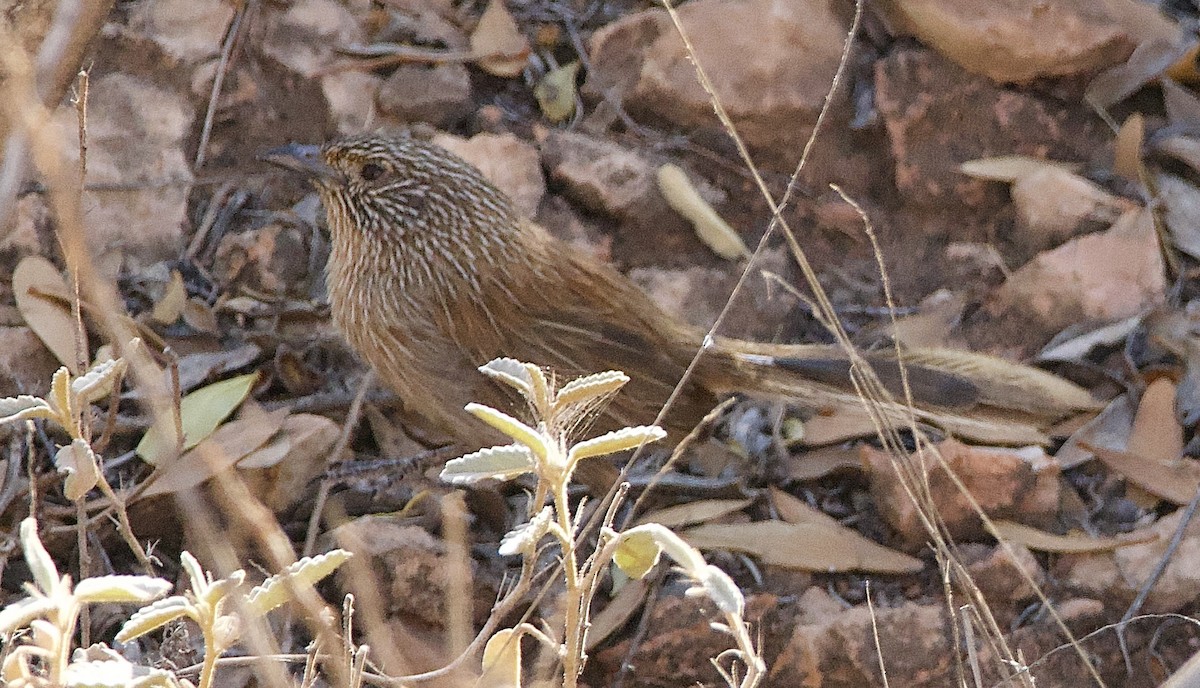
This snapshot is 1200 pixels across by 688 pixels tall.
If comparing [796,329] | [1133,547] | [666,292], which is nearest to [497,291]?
[666,292]

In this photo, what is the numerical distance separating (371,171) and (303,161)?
0.73ft

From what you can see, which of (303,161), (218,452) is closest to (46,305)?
(218,452)

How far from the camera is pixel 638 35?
544 centimetres

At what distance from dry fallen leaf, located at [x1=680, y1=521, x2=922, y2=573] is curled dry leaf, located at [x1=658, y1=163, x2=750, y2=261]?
1.18m

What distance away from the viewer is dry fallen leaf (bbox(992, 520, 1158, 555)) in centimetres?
421

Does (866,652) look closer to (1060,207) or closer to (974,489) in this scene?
(974,489)

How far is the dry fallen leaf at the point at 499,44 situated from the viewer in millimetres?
5461

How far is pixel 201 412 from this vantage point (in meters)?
4.41

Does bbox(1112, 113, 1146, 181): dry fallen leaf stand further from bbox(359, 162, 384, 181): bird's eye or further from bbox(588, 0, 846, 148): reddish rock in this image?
bbox(359, 162, 384, 181): bird's eye

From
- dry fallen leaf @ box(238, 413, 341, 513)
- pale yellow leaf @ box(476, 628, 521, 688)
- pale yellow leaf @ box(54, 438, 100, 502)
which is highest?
pale yellow leaf @ box(54, 438, 100, 502)

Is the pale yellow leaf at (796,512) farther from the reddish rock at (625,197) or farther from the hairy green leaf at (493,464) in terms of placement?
the hairy green leaf at (493,464)

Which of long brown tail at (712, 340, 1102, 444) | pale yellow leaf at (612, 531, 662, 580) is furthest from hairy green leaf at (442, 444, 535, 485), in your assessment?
long brown tail at (712, 340, 1102, 444)

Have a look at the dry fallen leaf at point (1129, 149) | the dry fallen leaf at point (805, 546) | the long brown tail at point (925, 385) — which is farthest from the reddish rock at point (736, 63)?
the dry fallen leaf at point (805, 546)

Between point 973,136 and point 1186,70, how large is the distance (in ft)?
2.84
